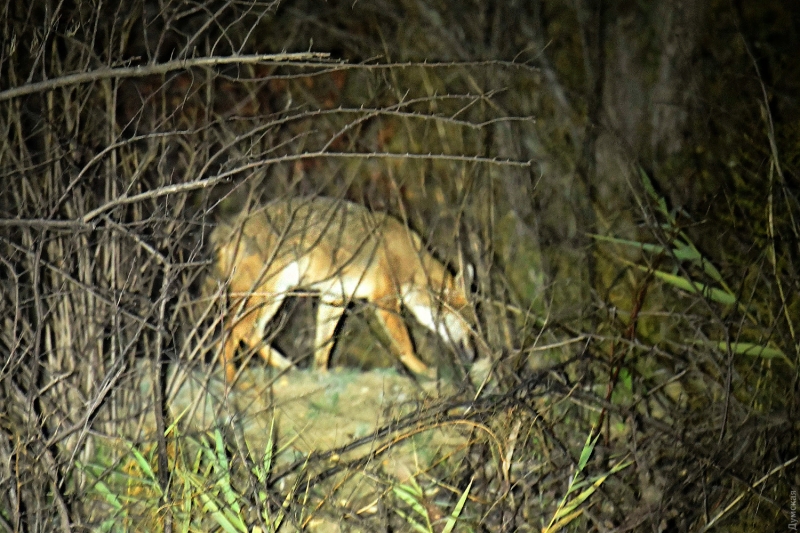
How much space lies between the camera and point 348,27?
5859 millimetres

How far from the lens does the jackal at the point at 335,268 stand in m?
4.96

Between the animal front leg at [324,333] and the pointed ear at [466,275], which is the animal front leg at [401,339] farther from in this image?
the pointed ear at [466,275]

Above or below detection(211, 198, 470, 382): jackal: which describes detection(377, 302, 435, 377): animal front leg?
below

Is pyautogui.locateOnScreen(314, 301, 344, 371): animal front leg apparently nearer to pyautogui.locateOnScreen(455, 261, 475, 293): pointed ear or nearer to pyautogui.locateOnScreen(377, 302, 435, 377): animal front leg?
pyautogui.locateOnScreen(377, 302, 435, 377): animal front leg

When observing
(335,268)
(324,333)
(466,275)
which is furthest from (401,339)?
(466,275)

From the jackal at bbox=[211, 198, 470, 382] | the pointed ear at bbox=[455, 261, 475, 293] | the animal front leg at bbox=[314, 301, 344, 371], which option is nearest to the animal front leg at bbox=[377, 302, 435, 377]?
the jackal at bbox=[211, 198, 470, 382]

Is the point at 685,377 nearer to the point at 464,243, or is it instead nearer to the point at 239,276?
the point at 464,243

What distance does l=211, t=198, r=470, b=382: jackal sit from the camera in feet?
16.3

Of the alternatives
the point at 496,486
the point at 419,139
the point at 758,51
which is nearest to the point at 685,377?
the point at 496,486

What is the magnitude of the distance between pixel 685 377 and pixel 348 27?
323cm

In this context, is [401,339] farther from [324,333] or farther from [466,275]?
[466,275]

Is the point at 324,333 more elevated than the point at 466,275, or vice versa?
the point at 466,275

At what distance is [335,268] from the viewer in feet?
16.9

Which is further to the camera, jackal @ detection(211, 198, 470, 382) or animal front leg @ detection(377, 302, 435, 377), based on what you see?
animal front leg @ detection(377, 302, 435, 377)
